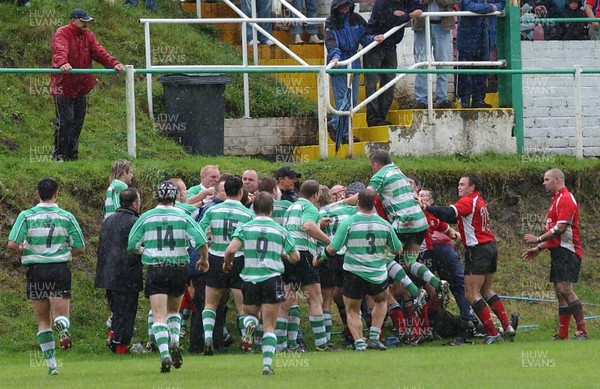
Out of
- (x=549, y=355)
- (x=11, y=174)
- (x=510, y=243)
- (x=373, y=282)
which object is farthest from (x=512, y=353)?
(x=11, y=174)

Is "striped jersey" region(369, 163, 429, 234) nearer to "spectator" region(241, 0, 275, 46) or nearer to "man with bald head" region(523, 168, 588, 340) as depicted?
"man with bald head" region(523, 168, 588, 340)

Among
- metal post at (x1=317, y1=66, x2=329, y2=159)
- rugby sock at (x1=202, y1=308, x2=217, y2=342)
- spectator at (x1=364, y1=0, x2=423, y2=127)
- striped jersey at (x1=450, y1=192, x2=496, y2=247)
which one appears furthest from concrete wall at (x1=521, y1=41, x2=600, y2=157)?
rugby sock at (x1=202, y1=308, x2=217, y2=342)

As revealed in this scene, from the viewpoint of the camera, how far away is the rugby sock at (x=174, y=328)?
51.2 feet

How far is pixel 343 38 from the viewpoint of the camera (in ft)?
73.0

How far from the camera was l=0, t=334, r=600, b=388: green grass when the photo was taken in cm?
1438

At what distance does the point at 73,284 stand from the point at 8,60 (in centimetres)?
576

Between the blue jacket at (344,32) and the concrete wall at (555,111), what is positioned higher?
the blue jacket at (344,32)

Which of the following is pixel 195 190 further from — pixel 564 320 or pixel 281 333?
pixel 564 320

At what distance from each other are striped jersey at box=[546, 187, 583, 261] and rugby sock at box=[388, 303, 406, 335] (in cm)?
211

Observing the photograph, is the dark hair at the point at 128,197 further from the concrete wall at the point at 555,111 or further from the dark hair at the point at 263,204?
the concrete wall at the point at 555,111

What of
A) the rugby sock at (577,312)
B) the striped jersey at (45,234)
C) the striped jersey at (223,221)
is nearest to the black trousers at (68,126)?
the striped jersey at (223,221)

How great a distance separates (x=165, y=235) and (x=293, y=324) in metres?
2.94

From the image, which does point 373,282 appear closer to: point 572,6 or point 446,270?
point 446,270

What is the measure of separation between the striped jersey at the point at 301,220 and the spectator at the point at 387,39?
4791 mm
